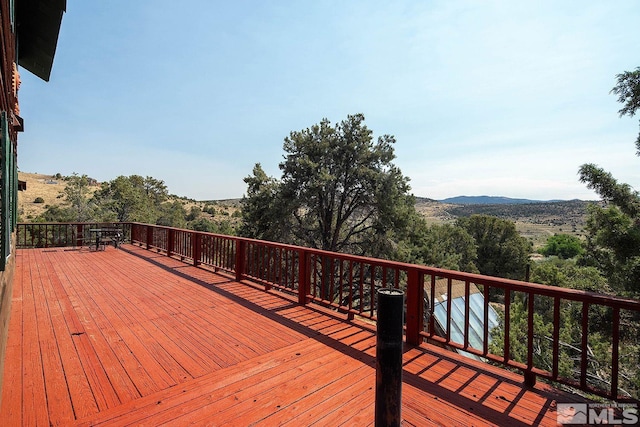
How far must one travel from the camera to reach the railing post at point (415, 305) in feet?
10.1

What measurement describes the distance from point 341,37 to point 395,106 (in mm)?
3607

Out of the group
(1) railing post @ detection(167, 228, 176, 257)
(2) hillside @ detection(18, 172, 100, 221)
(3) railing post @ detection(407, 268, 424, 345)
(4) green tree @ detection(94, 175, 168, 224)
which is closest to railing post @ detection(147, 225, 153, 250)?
(1) railing post @ detection(167, 228, 176, 257)

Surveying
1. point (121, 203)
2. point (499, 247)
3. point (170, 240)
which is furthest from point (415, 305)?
point (499, 247)

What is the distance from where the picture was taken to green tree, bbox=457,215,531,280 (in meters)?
29.3

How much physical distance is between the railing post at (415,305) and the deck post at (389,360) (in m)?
1.79

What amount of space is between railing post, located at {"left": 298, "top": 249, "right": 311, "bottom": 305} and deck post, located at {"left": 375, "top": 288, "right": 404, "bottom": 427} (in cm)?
303

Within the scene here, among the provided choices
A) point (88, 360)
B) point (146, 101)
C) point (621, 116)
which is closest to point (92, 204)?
point (146, 101)

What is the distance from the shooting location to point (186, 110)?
38.3ft

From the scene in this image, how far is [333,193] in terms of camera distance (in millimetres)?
15719

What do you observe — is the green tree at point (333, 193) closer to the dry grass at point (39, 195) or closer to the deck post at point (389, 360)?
the deck post at point (389, 360)

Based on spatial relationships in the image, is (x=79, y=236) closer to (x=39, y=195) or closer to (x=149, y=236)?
(x=149, y=236)

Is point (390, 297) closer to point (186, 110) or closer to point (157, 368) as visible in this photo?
point (157, 368)

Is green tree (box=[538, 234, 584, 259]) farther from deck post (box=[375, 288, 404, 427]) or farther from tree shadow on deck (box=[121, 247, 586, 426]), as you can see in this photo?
deck post (box=[375, 288, 404, 427])

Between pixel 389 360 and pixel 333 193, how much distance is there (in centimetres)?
1447
